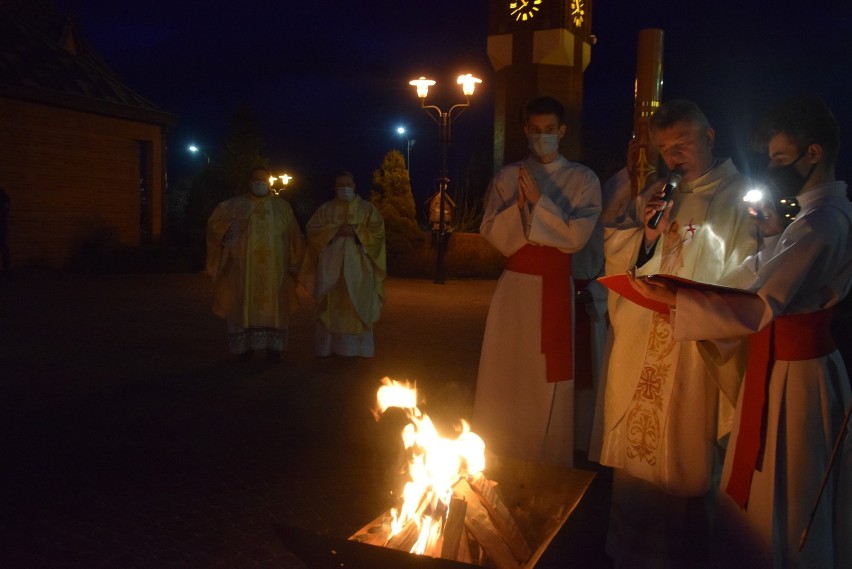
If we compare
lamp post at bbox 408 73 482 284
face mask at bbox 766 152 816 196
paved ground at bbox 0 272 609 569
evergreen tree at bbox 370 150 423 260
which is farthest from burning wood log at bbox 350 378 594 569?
evergreen tree at bbox 370 150 423 260

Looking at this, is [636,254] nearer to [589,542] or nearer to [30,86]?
[589,542]

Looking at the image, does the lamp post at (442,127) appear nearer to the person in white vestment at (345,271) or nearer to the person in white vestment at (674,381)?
the person in white vestment at (345,271)

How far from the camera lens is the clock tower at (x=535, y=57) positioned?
51.9 ft

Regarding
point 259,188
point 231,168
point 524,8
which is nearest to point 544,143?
point 259,188

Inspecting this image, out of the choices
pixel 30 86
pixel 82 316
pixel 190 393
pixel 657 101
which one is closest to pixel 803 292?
pixel 657 101

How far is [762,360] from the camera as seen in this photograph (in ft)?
8.93

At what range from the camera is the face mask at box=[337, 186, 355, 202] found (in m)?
8.32

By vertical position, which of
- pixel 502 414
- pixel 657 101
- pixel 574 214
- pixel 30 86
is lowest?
pixel 502 414

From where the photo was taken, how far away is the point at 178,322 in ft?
36.8

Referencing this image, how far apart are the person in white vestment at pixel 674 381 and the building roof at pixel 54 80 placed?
680 inches

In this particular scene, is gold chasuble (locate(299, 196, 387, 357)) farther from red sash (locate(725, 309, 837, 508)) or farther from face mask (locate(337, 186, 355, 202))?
red sash (locate(725, 309, 837, 508))

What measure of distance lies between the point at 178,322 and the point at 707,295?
9.75 m

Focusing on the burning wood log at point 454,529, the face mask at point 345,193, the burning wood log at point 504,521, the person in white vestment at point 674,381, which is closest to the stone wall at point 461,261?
the face mask at point 345,193

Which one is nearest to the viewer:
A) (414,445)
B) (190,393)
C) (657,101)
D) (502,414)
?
(414,445)
